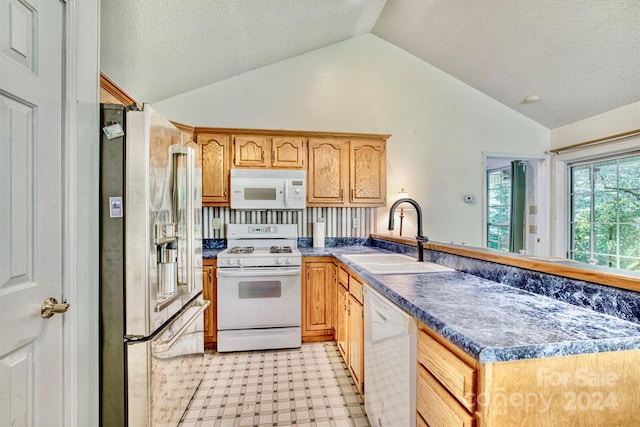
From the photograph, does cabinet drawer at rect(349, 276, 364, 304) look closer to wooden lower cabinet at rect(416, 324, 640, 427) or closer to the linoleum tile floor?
the linoleum tile floor

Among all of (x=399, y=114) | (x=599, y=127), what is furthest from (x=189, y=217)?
(x=599, y=127)

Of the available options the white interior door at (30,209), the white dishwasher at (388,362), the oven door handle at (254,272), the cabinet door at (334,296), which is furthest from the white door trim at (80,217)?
the cabinet door at (334,296)

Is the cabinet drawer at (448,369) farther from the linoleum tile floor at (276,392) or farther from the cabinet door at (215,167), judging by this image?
the cabinet door at (215,167)

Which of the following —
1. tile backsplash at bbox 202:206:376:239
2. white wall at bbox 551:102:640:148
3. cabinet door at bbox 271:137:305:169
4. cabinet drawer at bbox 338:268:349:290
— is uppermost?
white wall at bbox 551:102:640:148

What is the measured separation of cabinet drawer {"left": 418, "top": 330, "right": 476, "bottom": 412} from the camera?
31.3 inches

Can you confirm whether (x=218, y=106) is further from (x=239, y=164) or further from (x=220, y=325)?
(x=220, y=325)

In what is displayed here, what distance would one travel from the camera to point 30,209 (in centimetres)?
104

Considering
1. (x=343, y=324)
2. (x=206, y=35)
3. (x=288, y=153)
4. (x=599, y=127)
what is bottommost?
(x=343, y=324)

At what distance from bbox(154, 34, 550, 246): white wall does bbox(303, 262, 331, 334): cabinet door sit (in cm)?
113

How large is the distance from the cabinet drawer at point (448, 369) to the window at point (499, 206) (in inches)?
177

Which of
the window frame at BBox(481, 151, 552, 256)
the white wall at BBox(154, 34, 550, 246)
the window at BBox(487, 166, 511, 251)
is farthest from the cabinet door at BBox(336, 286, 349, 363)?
the window at BBox(487, 166, 511, 251)

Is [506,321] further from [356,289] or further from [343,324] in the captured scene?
[343,324]

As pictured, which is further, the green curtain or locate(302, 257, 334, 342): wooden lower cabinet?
the green curtain

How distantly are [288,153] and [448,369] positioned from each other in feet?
8.32
